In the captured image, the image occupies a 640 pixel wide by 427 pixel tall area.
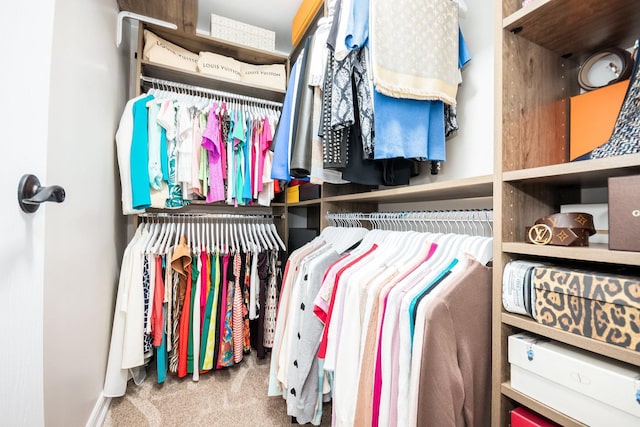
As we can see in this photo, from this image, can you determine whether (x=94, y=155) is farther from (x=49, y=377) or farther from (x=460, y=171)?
(x=460, y=171)

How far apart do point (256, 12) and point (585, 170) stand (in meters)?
2.28

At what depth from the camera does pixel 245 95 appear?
7.10 feet

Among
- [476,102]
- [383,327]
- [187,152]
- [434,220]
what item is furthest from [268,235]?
[476,102]

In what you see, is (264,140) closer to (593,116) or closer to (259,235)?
(259,235)

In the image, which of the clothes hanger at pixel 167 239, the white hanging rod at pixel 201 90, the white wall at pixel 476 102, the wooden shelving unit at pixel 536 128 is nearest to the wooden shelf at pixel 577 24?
the wooden shelving unit at pixel 536 128

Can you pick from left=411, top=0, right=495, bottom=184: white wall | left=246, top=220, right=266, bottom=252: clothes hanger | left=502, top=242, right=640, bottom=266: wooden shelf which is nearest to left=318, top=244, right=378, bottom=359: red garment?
left=502, top=242, right=640, bottom=266: wooden shelf

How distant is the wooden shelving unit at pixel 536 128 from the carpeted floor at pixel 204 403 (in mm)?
1145

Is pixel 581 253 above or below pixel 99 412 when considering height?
above

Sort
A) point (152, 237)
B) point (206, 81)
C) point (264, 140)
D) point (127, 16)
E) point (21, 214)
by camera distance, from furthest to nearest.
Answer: point (206, 81) → point (264, 140) → point (152, 237) → point (127, 16) → point (21, 214)

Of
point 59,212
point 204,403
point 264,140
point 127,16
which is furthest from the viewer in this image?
point 264,140

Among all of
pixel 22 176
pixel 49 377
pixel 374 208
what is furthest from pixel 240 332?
pixel 22 176

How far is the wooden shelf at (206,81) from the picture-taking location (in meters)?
1.80

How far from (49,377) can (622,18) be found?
1.93 meters

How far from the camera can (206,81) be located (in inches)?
77.0
